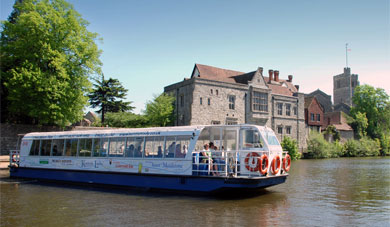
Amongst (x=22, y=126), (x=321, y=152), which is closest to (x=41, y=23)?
(x=22, y=126)

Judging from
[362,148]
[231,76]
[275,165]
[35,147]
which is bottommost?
[275,165]

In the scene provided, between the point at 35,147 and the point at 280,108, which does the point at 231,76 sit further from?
the point at 35,147

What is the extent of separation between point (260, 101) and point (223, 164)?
3576 cm

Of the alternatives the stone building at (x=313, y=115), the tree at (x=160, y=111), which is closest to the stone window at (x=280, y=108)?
the stone building at (x=313, y=115)

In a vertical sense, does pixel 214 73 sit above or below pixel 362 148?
above

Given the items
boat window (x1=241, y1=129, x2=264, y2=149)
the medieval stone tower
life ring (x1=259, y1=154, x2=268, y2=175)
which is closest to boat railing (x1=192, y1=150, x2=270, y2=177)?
life ring (x1=259, y1=154, x2=268, y2=175)

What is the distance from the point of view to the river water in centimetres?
1016

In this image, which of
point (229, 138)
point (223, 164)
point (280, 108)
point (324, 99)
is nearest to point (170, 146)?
point (229, 138)

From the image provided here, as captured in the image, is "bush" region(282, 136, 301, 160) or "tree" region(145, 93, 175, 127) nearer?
"tree" region(145, 93, 175, 127)

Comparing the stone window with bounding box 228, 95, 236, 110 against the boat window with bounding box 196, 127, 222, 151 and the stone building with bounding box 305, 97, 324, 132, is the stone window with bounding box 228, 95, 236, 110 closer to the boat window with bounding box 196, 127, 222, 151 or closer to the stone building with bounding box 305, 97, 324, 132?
the stone building with bounding box 305, 97, 324, 132

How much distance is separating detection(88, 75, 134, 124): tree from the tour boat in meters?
34.2

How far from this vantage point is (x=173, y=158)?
14.9m

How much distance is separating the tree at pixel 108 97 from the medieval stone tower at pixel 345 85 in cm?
8464

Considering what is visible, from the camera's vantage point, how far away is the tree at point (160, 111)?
4166 centimetres
